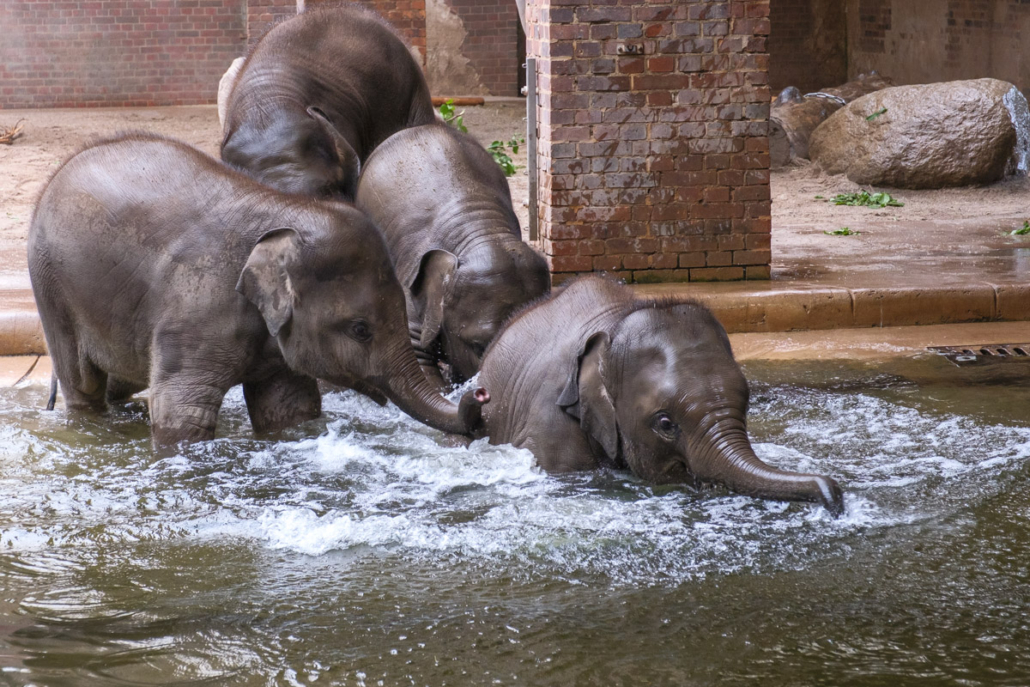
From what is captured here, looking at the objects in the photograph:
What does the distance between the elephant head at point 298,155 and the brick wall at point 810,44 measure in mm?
16492

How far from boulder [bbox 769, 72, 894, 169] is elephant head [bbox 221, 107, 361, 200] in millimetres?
7806

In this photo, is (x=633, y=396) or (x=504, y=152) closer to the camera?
(x=633, y=396)

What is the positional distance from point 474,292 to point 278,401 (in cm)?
103

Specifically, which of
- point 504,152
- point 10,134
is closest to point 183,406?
point 504,152

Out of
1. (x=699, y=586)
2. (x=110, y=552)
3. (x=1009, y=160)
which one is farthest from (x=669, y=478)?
(x=1009, y=160)

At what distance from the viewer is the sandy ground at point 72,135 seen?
11148mm

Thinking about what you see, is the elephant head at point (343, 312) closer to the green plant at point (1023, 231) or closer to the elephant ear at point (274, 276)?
the elephant ear at point (274, 276)

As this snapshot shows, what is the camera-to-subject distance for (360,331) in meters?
5.11

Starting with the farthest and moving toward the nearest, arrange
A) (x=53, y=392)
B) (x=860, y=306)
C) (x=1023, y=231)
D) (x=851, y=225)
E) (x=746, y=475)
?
(x=851, y=225) → (x=1023, y=231) → (x=860, y=306) → (x=53, y=392) → (x=746, y=475)

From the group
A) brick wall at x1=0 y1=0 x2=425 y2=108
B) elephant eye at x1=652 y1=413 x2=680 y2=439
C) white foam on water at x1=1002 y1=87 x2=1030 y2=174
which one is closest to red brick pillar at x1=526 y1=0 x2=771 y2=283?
elephant eye at x1=652 y1=413 x2=680 y2=439

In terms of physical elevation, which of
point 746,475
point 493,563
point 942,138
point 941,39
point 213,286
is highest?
point 941,39

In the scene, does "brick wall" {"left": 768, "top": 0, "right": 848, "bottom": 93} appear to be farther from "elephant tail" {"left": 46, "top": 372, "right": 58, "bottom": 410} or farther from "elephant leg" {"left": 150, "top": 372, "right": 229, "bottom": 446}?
"elephant leg" {"left": 150, "top": 372, "right": 229, "bottom": 446}

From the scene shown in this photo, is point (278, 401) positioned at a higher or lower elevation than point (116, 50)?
lower

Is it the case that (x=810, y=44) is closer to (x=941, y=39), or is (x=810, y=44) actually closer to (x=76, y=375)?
(x=941, y=39)
